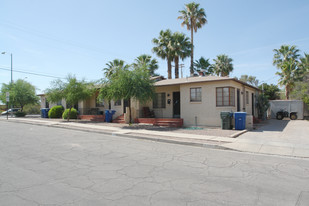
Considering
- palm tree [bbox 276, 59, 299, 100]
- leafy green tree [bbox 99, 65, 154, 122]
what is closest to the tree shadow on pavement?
leafy green tree [bbox 99, 65, 154, 122]

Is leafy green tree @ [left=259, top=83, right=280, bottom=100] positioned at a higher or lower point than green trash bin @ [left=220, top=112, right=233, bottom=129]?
higher

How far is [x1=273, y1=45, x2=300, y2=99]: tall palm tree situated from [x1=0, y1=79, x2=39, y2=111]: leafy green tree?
39.4m

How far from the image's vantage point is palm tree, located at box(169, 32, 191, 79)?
95.5 ft

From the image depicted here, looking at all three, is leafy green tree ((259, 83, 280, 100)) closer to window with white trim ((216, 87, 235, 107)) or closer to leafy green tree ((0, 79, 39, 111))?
window with white trim ((216, 87, 235, 107))

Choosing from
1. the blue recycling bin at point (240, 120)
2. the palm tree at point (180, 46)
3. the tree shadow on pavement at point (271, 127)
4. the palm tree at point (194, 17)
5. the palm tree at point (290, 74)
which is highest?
the palm tree at point (194, 17)

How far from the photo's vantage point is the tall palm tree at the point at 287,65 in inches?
1239

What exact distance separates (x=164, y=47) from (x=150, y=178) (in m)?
27.3

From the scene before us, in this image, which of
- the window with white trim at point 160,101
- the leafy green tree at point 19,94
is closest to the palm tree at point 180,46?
the window with white trim at point 160,101

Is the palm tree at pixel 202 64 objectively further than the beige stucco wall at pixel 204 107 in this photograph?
Yes

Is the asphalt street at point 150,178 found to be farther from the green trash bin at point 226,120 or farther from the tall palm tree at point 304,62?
the tall palm tree at point 304,62

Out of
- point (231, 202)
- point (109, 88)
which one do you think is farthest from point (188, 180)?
point (109, 88)

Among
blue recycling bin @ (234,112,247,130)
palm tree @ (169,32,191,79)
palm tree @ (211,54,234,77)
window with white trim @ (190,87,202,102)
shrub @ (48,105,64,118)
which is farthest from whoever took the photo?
palm tree @ (211,54,234,77)

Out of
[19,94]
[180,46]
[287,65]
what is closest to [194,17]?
[180,46]

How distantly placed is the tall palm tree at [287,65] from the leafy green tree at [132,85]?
25.5 m
